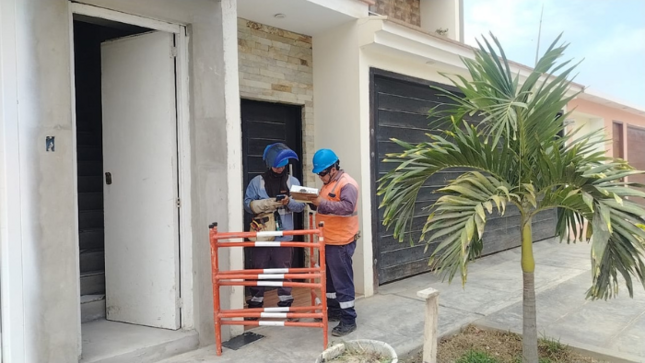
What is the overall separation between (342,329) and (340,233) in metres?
0.91

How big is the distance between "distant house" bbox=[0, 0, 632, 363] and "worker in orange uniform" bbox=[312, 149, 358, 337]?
2.74 ft

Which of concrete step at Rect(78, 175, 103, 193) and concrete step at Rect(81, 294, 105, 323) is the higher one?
concrete step at Rect(78, 175, 103, 193)

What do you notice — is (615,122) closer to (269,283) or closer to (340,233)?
(340,233)

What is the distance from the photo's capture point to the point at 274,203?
4367 mm

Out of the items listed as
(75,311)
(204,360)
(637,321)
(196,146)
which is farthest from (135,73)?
(637,321)

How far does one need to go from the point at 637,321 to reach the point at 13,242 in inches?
219

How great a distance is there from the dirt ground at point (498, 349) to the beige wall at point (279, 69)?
2.70 m

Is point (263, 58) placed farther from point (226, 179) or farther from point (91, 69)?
point (91, 69)

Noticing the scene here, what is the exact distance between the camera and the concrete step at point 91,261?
5027 mm

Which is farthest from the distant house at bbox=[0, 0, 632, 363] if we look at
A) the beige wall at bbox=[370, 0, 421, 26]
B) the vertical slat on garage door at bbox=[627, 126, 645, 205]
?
the vertical slat on garage door at bbox=[627, 126, 645, 205]

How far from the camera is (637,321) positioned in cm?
464

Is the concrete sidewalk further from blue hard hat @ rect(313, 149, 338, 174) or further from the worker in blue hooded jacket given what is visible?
blue hard hat @ rect(313, 149, 338, 174)

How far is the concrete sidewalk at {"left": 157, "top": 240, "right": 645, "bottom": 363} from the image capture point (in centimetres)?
393

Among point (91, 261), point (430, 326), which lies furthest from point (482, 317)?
point (91, 261)
